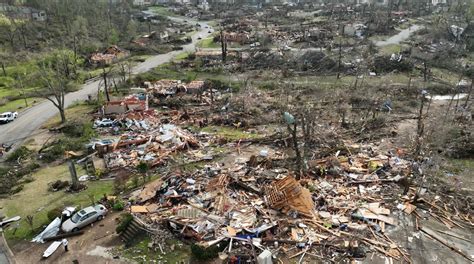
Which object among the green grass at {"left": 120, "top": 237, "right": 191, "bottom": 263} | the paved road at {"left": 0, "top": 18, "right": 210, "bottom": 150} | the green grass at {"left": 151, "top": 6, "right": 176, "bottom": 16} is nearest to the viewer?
the green grass at {"left": 120, "top": 237, "right": 191, "bottom": 263}

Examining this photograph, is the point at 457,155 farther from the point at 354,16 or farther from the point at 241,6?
the point at 241,6

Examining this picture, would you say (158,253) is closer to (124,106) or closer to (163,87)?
(124,106)

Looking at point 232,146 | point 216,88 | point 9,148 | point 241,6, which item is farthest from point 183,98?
point 241,6

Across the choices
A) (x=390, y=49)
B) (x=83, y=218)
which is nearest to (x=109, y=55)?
(x=390, y=49)

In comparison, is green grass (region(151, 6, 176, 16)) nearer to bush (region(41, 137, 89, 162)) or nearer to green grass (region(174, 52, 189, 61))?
green grass (region(174, 52, 189, 61))

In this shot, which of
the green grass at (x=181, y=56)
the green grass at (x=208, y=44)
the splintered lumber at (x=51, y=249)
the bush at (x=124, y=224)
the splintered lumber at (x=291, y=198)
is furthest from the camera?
the green grass at (x=208, y=44)

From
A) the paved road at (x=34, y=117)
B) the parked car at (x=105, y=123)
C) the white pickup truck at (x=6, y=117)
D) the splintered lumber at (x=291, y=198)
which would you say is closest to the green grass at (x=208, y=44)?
the paved road at (x=34, y=117)

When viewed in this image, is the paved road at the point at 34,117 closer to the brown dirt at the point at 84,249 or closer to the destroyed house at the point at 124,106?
the destroyed house at the point at 124,106

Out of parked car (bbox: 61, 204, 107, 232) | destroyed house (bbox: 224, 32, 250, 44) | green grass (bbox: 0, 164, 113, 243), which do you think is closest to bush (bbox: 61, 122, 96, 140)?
green grass (bbox: 0, 164, 113, 243)
